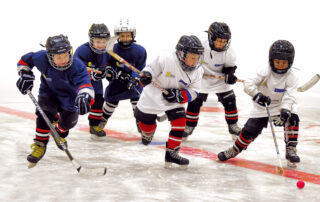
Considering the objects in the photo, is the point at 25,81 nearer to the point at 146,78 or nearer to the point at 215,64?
the point at 146,78

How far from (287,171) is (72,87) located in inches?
73.1

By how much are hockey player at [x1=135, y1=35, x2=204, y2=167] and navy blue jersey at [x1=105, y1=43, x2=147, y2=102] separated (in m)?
1.05

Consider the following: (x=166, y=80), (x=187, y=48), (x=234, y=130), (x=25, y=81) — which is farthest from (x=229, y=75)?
(x=25, y=81)

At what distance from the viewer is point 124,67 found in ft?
15.6

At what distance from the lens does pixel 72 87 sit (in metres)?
3.50

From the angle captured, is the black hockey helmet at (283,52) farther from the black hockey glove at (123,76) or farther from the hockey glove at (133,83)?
the black hockey glove at (123,76)

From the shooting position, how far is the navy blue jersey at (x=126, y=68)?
470cm

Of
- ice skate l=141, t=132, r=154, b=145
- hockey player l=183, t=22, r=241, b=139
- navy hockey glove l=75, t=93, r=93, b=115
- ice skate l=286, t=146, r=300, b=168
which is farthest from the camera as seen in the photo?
hockey player l=183, t=22, r=241, b=139

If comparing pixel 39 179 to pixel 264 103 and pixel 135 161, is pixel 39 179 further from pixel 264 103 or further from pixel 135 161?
pixel 264 103

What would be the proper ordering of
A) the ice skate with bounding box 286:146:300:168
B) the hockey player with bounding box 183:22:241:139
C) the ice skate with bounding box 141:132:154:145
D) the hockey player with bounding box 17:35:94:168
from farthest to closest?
the hockey player with bounding box 183:22:241:139 → the ice skate with bounding box 141:132:154:145 → the ice skate with bounding box 286:146:300:168 → the hockey player with bounding box 17:35:94:168

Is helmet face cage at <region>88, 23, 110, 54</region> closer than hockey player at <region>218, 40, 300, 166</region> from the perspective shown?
No

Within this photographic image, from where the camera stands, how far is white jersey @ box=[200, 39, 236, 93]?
462 centimetres

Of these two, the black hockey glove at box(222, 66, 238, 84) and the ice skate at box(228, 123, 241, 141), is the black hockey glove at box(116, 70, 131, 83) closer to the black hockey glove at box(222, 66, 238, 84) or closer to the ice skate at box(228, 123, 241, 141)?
the black hockey glove at box(222, 66, 238, 84)

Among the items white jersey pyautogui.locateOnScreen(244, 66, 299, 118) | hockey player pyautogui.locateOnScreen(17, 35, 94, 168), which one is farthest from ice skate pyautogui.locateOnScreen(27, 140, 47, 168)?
white jersey pyautogui.locateOnScreen(244, 66, 299, 118)
